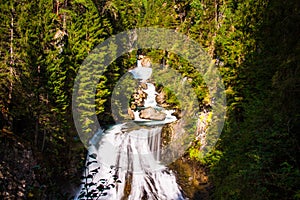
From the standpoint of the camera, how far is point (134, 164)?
1677 cm

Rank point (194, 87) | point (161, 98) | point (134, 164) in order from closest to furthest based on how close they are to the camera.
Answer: point (134, 164), point (194, 87), point (161, 98)

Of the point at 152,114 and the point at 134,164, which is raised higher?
the point at 152,114

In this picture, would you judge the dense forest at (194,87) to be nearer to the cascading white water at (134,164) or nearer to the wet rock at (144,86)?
the cascading white water at (134,164)

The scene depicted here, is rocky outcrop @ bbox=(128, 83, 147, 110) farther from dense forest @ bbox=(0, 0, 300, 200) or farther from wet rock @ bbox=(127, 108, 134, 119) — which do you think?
dense forest @ bbox=(0, 0, 300, 200)


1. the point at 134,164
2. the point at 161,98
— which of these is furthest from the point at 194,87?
the point at 161,98

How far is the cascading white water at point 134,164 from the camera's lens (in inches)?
580

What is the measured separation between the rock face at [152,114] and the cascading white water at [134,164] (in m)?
2.41

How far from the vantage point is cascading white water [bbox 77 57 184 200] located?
14734 millimetres

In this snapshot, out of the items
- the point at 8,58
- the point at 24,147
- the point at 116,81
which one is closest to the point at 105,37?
the point at 116,81

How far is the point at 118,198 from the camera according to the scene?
14.3m

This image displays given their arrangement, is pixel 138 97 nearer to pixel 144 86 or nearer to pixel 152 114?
pixel 144 86

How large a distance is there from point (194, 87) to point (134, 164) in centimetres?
729

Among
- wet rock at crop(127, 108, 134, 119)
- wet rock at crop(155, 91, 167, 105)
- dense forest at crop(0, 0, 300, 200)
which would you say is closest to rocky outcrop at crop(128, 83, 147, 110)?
wet rock at crop(127, 108, 134, 119)

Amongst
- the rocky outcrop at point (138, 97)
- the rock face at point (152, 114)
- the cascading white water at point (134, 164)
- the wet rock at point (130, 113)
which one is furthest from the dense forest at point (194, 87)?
the rocky outcrop at point (138, 97)
